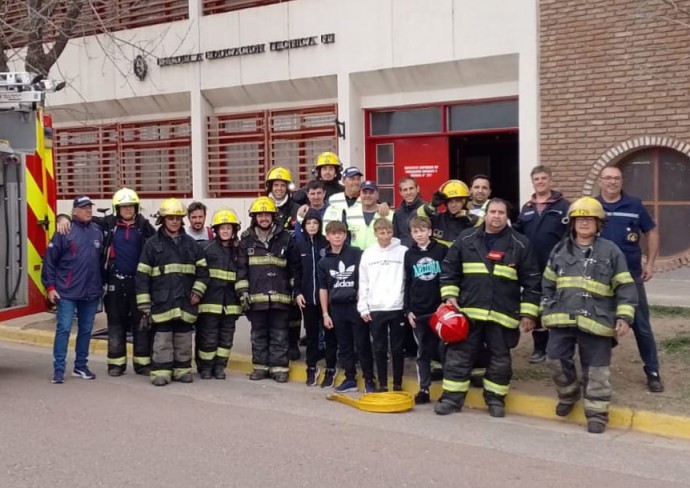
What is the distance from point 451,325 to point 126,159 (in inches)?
495

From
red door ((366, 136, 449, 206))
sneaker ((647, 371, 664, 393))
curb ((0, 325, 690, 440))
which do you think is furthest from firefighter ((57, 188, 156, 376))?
red door ((366, 136, 449, 206))

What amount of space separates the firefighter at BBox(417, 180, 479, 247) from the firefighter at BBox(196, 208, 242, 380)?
198cm

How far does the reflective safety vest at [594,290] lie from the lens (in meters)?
6.12

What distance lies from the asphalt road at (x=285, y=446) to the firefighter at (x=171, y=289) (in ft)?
1.35

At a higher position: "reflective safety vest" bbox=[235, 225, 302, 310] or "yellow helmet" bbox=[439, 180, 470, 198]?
"yellow helmet" bbox=[439, 180, 470, 198]

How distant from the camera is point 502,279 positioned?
666 cm

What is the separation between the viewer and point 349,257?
298 inches

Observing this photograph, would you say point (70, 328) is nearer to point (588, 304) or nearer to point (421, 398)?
point (421, 398)

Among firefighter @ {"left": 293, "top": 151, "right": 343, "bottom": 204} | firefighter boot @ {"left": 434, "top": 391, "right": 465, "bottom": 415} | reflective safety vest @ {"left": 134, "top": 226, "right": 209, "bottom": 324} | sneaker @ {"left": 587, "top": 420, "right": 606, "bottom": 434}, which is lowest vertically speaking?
sneaker @ {"left": 587, "top": 420, "right": 606, "bottom": 434}

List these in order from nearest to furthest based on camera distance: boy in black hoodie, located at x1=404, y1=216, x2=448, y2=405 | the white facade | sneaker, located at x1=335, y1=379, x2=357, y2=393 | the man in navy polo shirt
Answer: the man in navy polo shirt → boy in black hoodie, located at x1=404, y1=216, x2=448, y2=405 → sneaker, located at x1=335, y1=379, x2=357, y2=393 → the white facade

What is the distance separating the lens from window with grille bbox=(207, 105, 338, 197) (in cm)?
1492

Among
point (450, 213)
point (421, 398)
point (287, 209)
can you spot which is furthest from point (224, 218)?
point (421, 398)

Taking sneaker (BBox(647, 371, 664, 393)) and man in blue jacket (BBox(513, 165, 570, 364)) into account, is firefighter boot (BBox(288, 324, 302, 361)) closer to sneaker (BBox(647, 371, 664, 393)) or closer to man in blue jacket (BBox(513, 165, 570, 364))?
man in blue jacket (BBox(513, 165, 570, 364))

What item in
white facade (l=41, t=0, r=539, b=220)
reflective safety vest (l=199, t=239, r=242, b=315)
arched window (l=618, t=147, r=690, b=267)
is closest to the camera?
reflective safety vest (l=199, t=239, r=242, b=315)
